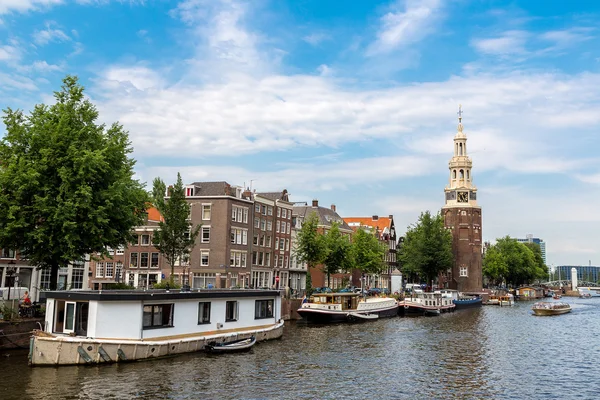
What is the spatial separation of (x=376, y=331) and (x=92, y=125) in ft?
103

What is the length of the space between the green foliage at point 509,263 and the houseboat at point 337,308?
302 feet

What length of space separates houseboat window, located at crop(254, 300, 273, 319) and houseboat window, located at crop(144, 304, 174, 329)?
9.91 meters

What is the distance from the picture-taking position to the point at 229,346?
122 feet

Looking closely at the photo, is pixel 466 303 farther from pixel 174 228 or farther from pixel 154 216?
pixel 174 228

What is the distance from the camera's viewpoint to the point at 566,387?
3041 centimetres

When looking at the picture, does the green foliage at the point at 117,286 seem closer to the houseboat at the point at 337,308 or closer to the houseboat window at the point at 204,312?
the houseboat window at the point at 204,312

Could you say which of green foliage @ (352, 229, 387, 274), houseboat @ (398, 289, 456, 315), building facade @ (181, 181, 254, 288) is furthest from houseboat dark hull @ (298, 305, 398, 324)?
green foliage @ (352, 229, 387, 274)

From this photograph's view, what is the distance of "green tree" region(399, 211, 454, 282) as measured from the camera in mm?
→ 111562

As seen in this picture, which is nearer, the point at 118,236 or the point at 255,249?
the point at 118,236

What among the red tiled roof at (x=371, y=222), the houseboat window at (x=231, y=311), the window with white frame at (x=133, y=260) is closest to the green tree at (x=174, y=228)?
the window with white frame at (x=133, y=260)

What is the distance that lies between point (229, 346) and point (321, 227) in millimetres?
60393

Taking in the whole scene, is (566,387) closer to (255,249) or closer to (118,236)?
(118,236)

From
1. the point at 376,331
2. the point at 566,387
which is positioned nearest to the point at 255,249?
the point at 376,331

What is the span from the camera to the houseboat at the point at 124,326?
30.6 m
